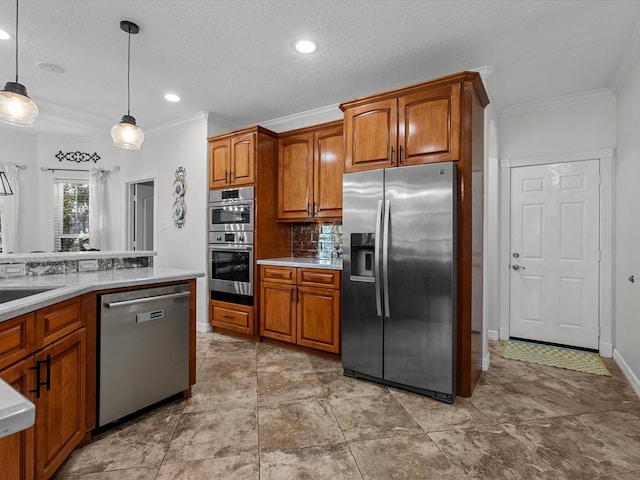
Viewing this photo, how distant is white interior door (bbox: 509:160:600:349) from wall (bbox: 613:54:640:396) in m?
0.22

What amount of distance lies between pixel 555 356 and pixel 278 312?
2793mm

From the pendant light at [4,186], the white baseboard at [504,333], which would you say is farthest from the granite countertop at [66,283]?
the pendant light at [4,186]

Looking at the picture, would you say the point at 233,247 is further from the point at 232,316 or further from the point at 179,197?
the point at 179,197

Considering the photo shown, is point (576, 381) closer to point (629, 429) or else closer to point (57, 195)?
point (629, 429)

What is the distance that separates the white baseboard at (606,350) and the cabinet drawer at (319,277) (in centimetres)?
272

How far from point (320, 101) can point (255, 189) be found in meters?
1.21

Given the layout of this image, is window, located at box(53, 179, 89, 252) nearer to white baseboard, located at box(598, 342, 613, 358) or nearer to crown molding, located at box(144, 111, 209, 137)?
crown molding, located at box(144, 111, 209, 137)

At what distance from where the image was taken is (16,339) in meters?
1.41

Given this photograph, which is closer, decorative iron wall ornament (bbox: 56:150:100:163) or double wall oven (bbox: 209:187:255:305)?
double wall oven (bbox: 209:187:255:305)

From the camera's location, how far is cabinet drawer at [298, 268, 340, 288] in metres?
3.32

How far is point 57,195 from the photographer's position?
17.8 ft

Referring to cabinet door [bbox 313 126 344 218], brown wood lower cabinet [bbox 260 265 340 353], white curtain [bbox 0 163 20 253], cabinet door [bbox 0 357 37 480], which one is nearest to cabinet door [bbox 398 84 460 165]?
cabinet door [bbox 313 126 344 218]

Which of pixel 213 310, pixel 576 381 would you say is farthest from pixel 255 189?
pixel 576 381

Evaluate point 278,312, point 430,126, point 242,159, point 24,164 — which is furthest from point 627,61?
point 24,164
